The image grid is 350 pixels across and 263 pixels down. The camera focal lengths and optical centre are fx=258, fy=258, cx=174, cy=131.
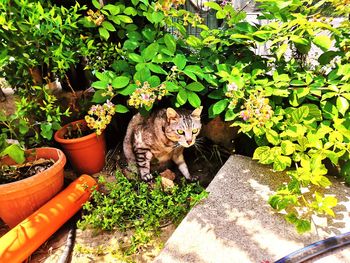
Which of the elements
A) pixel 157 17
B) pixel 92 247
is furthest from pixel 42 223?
pixel 157 17

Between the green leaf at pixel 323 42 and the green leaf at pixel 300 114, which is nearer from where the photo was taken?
the green leaf at pixel 323 42

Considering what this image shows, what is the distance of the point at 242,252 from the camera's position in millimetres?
1230

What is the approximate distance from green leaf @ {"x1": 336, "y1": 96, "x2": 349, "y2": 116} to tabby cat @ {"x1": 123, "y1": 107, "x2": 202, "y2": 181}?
2.78ft

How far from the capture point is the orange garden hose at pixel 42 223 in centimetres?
148

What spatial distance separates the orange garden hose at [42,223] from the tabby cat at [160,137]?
43 centimetres

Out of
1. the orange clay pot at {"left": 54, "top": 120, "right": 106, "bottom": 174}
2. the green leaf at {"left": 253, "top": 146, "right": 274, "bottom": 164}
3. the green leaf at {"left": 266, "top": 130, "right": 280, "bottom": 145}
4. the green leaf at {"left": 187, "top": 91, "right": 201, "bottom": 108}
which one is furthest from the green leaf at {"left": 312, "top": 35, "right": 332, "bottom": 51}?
the orange clay pot at {"left": 54, "top": 120, "right": 106, "bottom": 174}

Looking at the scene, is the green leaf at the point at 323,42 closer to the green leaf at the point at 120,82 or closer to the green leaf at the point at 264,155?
the green leaf at the point at 264,155

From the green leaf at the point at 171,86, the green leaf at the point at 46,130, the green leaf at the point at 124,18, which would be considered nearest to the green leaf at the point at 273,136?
the green leaf at the point at 171,86

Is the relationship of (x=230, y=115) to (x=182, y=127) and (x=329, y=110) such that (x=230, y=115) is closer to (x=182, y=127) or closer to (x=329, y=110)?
(x=182, y=127)

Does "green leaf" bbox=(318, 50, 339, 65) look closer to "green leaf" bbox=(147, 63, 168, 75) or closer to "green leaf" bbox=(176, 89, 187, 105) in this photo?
"green leaf" bbox=(176, 89, 187, 105)

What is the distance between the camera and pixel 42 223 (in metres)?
1.63

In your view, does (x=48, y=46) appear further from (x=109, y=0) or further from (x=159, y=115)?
(x=159, y=115)

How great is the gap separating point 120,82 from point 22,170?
1.00 m

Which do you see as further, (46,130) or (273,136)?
(46,130)
